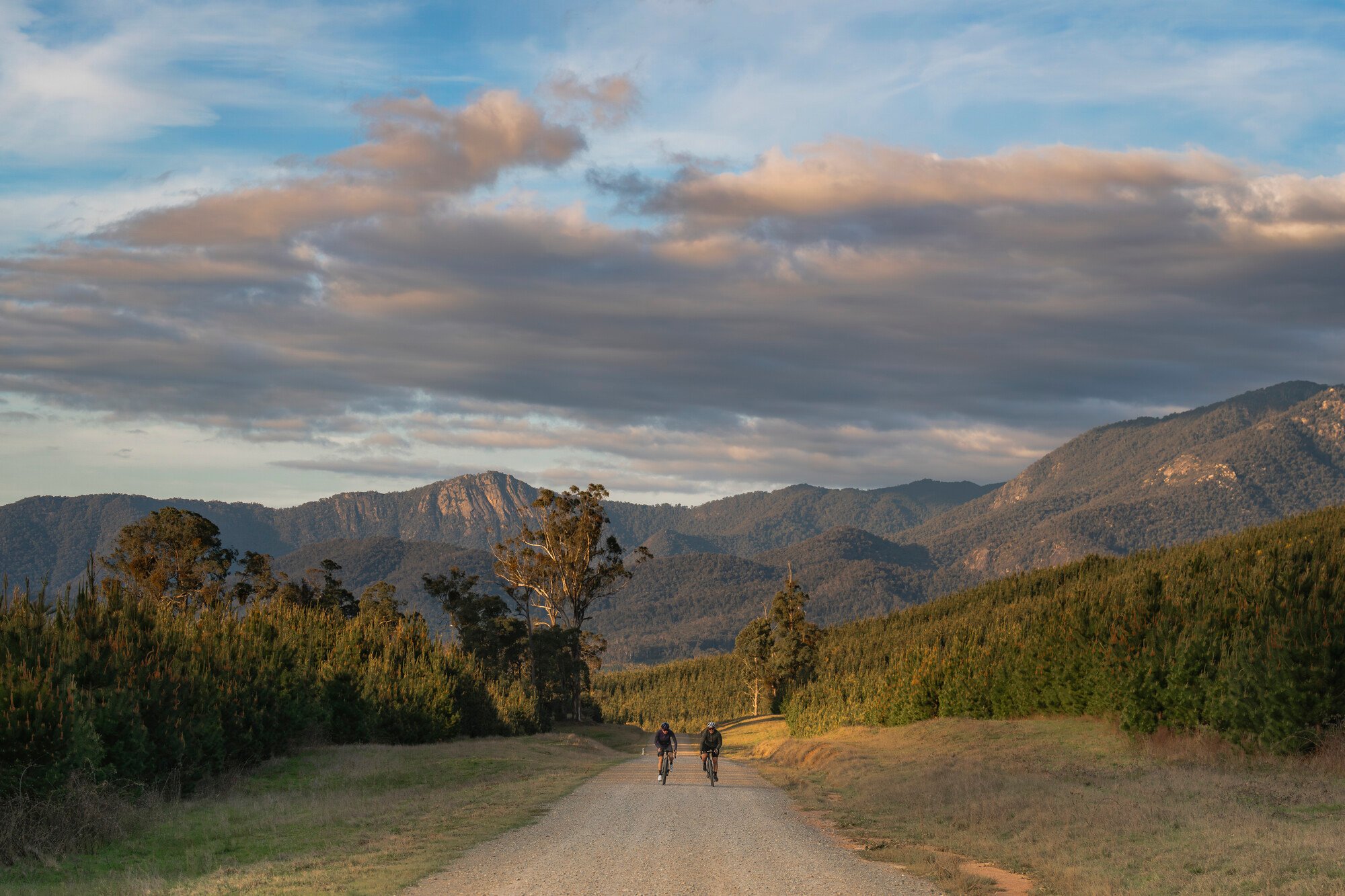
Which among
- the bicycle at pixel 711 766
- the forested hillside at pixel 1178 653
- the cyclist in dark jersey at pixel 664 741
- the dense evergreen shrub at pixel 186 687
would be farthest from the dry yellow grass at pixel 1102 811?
the dense evergreen shrub at pixel 186 687

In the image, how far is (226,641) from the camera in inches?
1361

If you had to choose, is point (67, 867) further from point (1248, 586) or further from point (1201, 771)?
point (1248, 586)

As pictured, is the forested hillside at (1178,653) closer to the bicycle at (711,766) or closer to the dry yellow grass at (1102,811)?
the dry yellow grass at (1102,811)

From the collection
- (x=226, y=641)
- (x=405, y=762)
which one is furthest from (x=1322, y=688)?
(x=226, y=641)

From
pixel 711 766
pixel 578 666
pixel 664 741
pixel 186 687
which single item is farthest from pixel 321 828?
pixel 578 666

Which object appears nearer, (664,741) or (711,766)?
(711,766)

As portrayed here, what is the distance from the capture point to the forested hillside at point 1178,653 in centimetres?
2859

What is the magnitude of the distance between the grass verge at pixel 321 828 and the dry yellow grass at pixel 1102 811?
843 centimetres

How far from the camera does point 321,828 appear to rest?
73.6 feet

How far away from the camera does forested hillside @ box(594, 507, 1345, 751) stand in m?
28.6

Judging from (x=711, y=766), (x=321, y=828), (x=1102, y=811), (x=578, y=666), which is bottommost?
(x=578, y=666)

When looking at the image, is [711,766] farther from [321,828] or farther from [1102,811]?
[1102,811]

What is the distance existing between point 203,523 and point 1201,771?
75195 mm

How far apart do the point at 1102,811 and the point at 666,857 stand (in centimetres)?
923
